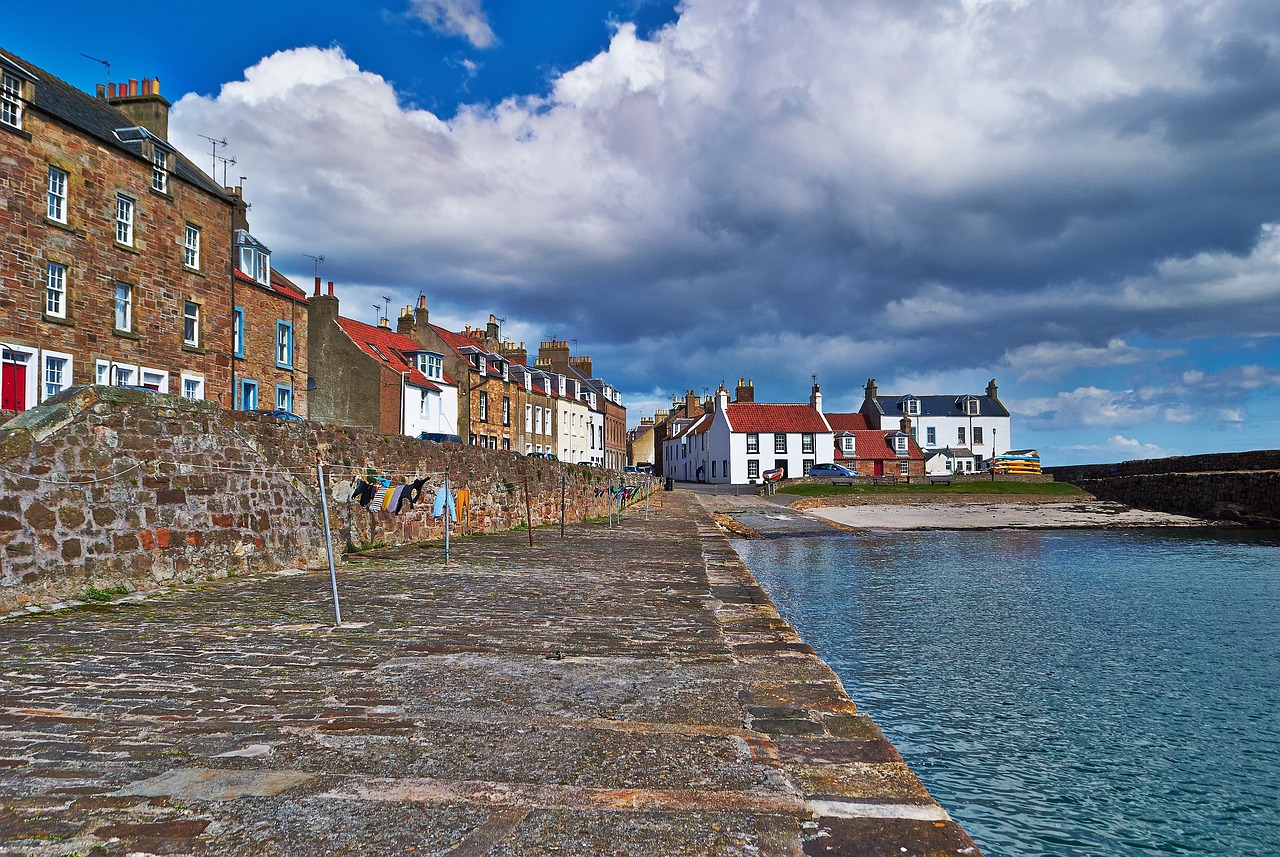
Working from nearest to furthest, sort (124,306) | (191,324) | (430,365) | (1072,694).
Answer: (1072,694), (124,306), (191,324), (430,365)

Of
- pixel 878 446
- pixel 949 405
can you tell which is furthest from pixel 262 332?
pixel 949 405

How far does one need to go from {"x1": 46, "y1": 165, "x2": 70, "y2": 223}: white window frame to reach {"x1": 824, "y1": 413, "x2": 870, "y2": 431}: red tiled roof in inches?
2608

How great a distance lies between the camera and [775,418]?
71500 millimetres

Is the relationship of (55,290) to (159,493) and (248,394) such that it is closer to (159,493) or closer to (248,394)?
(248,394)

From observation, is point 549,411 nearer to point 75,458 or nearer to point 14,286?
point 14,286

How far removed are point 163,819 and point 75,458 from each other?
667 cm

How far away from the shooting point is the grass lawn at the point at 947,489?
175ft

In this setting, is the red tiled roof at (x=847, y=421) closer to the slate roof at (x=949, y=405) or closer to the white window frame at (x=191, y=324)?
the slate roof at (x=949, y=405)

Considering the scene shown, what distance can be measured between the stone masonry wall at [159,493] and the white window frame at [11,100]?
663 inches

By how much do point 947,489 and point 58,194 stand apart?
50.9 meters

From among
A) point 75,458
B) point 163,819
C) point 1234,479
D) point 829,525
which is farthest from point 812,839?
point 1234,479

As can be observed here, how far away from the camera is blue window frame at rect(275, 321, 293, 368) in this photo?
3344 centimetres

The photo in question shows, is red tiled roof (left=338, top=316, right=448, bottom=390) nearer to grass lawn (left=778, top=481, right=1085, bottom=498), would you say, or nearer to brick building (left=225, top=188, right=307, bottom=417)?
brick building (left=225, top=188, right=307, bottom=417)

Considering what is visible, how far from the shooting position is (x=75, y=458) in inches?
328
